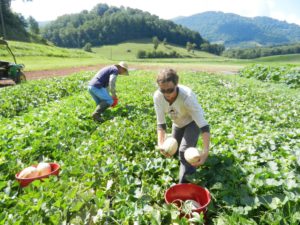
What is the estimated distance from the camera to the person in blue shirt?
316 inches

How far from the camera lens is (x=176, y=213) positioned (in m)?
3.49

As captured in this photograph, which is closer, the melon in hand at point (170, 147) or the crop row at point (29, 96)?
the melon in hand at point (170, 147)

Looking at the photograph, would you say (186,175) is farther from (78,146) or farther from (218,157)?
(78,146)

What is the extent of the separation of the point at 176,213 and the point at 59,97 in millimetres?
10216

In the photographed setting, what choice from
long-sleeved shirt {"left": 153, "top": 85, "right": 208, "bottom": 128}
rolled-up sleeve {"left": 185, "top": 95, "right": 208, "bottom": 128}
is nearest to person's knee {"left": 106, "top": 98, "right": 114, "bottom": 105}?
long-sleeved shirt {"left": 153, "top": 85, "right": 208, "bottom": 128}

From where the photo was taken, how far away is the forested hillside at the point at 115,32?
125438 millimetres

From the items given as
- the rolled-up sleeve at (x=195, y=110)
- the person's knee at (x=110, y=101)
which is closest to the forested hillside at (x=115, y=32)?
the person's knee at (x=110, y=101)

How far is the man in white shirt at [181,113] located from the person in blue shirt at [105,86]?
11.4ft

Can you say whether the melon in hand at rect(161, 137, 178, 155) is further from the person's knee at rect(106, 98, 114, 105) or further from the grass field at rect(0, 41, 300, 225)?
the person's knee at rect(106, 98, 114, 105)

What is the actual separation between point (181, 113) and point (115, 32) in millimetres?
130859

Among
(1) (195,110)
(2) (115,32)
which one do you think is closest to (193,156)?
(1) (195,110)

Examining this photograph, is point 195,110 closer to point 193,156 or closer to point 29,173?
point 193,156

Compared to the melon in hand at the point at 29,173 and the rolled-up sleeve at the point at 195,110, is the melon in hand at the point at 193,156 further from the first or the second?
the melon in hand at the point at 29,173

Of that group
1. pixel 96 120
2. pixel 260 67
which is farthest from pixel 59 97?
pixel 260 67
